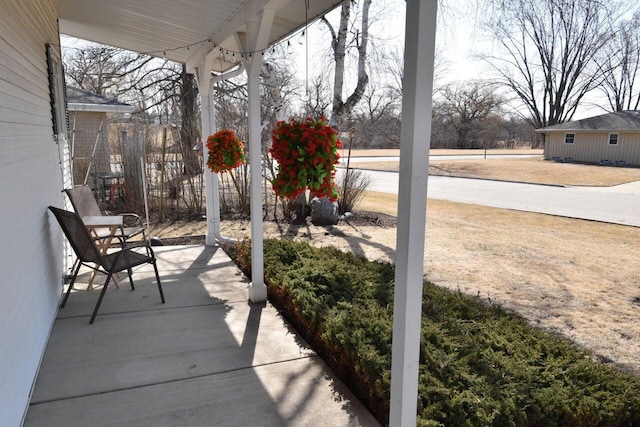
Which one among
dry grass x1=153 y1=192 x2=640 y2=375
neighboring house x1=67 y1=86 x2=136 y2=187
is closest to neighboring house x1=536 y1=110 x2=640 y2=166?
dry grass x1=153 y1=192 x2=640 y2=375

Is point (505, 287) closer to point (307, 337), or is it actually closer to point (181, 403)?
point (307, 337)

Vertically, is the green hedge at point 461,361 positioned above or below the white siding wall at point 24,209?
below

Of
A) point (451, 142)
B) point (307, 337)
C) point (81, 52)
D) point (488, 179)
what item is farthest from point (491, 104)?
point (307, 337)

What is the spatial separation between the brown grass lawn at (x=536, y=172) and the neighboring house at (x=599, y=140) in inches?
69.0

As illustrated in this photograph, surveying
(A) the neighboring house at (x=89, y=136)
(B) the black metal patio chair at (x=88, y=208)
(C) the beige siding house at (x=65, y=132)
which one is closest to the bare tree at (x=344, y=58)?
(C) the beige siding house at (x=65, y=132)

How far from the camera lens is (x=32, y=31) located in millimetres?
3336

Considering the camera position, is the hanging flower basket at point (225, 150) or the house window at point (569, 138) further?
the house window at point (569, 138)

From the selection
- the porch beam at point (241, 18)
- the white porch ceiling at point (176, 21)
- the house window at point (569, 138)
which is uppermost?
the white porch ceiling at point (176, 21)

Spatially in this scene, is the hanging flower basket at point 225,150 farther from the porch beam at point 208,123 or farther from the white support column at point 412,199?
the white support column at point 412,199

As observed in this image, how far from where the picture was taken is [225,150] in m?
4.85

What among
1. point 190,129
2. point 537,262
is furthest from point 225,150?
point 190,129

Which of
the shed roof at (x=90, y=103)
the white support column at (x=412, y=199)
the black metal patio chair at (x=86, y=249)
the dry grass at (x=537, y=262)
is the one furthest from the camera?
the shed roof at (x=90, y=103)

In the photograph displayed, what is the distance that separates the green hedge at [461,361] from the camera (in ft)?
6.81

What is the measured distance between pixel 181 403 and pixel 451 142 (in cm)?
3514
